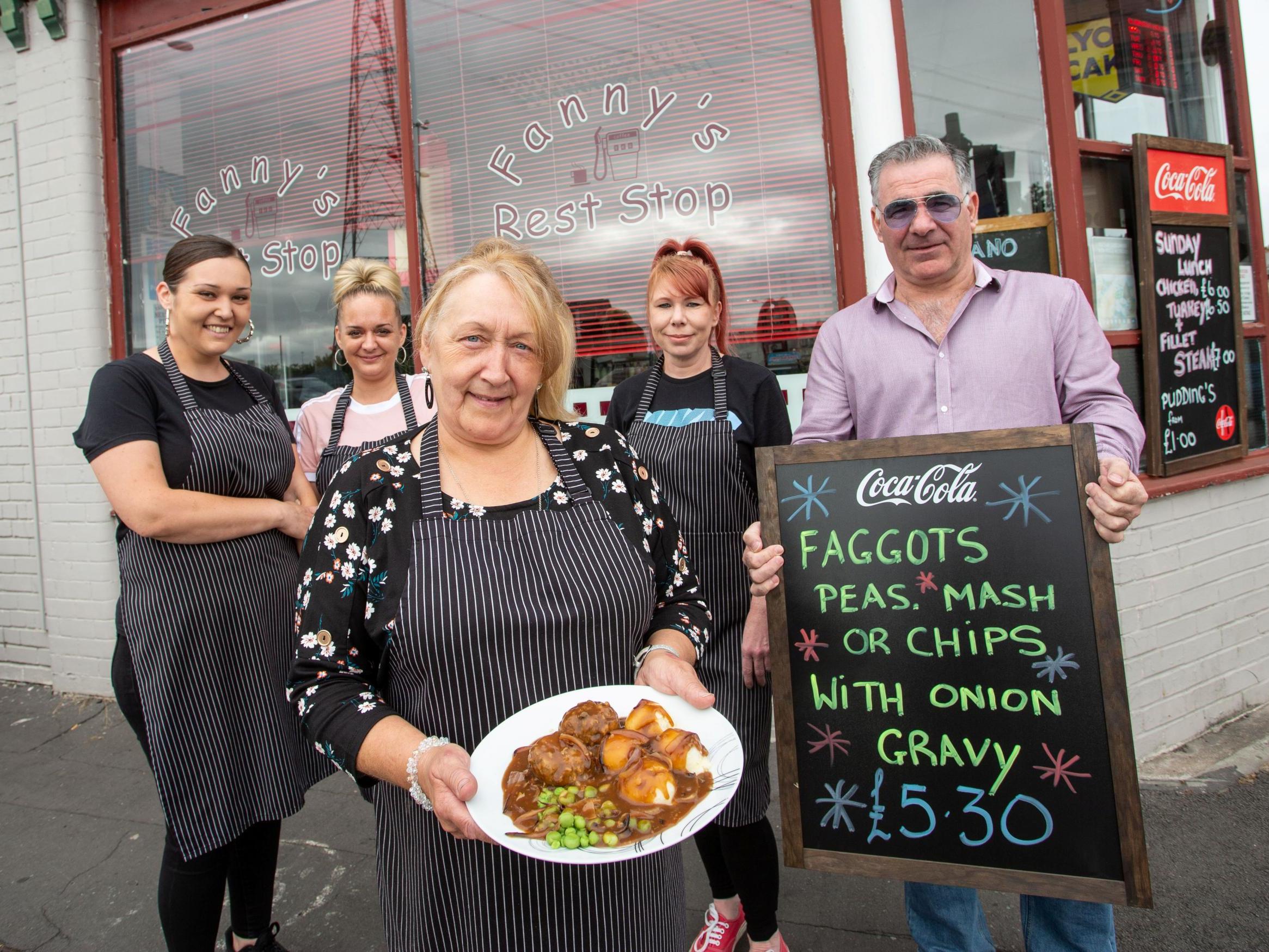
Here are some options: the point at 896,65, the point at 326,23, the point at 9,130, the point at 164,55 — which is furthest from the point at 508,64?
the point at 9,130

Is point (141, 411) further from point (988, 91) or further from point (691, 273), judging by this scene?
point (988, 91)

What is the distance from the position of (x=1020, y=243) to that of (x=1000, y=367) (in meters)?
1.96

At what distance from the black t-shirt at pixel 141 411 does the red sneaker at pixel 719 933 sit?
6.70 ft

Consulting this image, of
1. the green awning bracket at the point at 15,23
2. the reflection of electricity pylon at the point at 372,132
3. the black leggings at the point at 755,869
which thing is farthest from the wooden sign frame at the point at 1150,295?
the green awning bracket at the point at 15,23

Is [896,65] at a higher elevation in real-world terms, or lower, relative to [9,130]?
lower

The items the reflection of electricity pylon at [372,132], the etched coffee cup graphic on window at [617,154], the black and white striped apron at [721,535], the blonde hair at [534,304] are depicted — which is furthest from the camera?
the reflection of electricity pylon at [372,132]

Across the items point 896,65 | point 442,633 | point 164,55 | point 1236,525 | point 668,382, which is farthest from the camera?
point 164,55

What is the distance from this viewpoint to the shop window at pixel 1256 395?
4.09 meters

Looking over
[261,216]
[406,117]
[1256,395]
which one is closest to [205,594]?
[406,117]

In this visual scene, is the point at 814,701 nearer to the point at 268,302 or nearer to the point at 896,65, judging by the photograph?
Result: the point at 896,65

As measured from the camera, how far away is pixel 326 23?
14.4 ft

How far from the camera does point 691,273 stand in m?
2.48

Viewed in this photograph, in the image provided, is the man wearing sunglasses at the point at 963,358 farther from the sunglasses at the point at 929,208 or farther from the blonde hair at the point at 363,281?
the blonde hair at the point at 363,281

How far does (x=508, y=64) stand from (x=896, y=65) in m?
1.89
